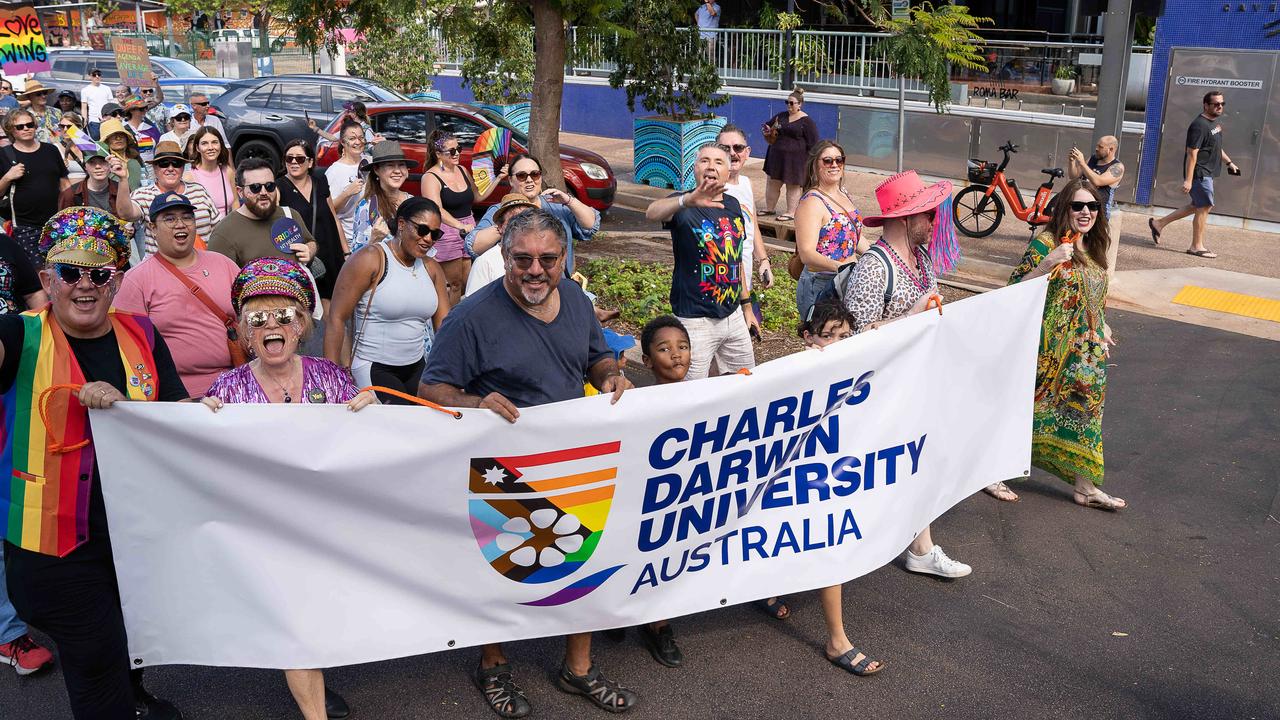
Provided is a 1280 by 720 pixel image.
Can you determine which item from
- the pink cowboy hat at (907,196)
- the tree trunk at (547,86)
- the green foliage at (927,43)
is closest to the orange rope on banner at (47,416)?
the pink cowboy hat at (907,196)

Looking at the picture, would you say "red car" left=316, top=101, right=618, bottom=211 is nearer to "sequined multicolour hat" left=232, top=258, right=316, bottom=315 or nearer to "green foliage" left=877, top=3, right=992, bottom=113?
"green foliage" left=877, top=3, right=992, bottom=113

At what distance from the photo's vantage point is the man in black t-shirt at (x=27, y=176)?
8.55 meters

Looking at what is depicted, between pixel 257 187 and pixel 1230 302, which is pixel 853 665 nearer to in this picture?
pixel 257 187

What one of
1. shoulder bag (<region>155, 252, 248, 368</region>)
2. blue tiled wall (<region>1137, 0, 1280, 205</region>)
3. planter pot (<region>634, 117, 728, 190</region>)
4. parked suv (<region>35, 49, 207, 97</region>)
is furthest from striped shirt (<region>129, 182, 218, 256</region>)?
parked suv (<region>35, 49, 207, 97</region>)

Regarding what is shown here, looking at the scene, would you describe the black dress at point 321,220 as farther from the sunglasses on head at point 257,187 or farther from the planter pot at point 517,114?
the planter pot at point 517,114

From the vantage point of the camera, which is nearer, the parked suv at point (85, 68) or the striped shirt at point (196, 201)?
the striped shirt at point (196, 201)

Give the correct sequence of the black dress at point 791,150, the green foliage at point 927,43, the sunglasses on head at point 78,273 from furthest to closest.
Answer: the black dress at point 791,150 < the green foliage at point 927,43 < the sunglasses on head at point 78,273

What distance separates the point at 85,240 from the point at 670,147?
46.9ft

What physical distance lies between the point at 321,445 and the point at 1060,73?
15876 mm

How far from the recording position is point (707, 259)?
5.80m

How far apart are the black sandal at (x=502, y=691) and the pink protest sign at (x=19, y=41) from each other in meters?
15.1

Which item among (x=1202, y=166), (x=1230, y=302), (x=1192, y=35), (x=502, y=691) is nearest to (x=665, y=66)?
(x=1192, y=35)

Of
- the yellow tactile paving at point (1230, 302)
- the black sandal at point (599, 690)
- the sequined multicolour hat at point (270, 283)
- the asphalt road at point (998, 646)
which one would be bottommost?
the yellow tactile paving at point (1230, 302)

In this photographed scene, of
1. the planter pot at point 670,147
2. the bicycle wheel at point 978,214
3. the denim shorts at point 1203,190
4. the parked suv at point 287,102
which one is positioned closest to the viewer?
the denim shorts at point 1203,190
